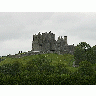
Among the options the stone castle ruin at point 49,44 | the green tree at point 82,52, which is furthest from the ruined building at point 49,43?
the green tree at point 82,52

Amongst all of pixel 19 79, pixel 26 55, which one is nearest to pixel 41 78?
pixel 19 79

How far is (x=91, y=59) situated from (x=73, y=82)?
36.5m

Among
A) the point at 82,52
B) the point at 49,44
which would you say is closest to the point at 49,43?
the point at 49,44

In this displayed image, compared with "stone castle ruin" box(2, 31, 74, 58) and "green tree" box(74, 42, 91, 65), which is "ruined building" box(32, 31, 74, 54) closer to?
"stone castle ruin" box(2, 31, 74, 58)

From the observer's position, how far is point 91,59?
308ft

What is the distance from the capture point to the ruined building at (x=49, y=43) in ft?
Result: 420

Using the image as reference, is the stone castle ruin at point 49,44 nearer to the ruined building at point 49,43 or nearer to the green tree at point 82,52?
the ruined building at point 49,43

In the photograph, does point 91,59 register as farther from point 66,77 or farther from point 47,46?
point 47,46

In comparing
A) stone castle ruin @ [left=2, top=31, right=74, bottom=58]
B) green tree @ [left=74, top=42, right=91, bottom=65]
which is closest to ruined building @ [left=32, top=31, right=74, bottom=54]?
stone castle ruin @ [left=2, top=31, right=74, bottom=58]

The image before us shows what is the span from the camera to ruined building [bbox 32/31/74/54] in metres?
128

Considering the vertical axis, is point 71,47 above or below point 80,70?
above

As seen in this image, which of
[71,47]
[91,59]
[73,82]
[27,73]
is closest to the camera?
[73,82]

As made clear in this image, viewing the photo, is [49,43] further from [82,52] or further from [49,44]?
[82,52]

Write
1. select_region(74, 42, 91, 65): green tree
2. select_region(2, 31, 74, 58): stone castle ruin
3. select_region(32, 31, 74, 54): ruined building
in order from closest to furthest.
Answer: select_region(74, 42, 91, 65): green tree
select_region(2, 31, 74, 58): stone castle ruin
select_region(32, 31, 74, 54): ruined building
